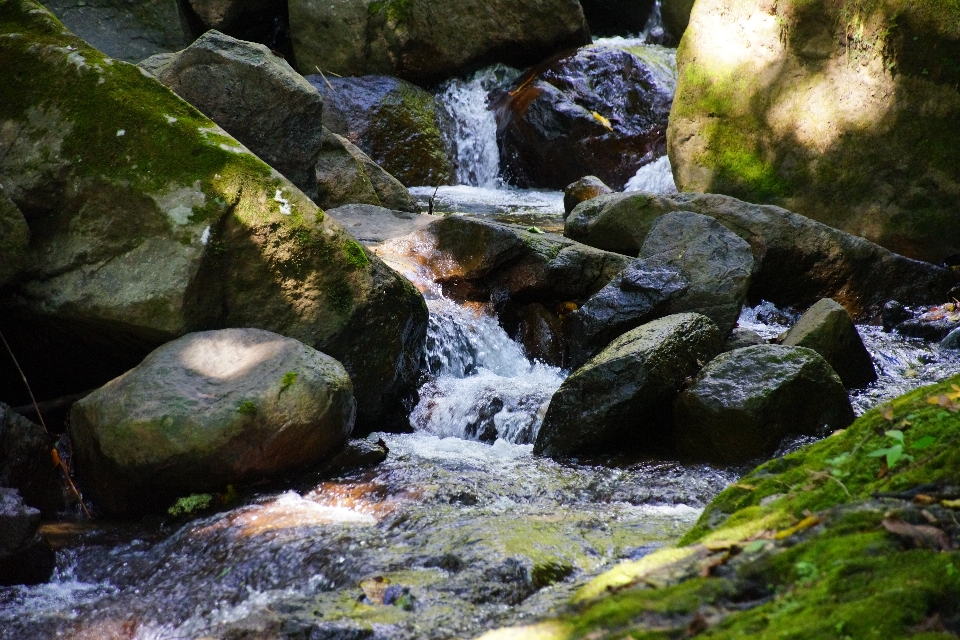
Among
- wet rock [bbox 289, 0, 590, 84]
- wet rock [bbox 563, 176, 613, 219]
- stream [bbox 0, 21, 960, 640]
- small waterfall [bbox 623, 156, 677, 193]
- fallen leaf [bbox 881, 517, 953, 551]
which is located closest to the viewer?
fallen leaf [bbox 881, 517, 953, 551]

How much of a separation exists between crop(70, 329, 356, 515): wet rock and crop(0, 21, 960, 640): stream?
0.19 m

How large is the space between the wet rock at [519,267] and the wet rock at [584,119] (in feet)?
19.8

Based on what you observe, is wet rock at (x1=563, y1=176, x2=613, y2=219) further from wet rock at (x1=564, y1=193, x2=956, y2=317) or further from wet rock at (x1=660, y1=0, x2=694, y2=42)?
wet rock at (x1=660, y1=0, x2=694, y2=42)

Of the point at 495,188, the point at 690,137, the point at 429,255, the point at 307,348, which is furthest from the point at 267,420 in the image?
the point at 495,188

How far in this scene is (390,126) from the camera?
48.3 feet

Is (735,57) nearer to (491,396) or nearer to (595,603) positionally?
(491,396)

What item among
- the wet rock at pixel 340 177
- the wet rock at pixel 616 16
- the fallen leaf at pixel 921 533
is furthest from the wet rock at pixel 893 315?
the wet rock at pixel 616 16

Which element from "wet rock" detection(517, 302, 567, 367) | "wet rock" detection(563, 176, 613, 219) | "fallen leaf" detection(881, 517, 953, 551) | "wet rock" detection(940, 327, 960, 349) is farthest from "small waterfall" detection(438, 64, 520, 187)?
"fallen leaf" detection(881, 517, 953, 551)

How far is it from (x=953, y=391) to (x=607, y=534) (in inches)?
65.5

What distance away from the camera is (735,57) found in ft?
31.4

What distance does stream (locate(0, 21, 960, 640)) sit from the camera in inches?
116

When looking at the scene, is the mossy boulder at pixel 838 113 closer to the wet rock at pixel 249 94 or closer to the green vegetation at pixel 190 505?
the wet rock at pixel 249 94

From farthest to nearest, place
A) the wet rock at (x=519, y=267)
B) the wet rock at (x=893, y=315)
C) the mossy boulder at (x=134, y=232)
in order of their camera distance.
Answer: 1. the wet rock at (x=893, y=315)
2. the wet rock at (x=519, y=267)
3. the mossy boulder at (x=134, y=232)

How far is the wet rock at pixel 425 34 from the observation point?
15.5 metres
